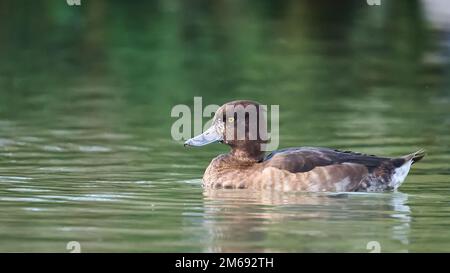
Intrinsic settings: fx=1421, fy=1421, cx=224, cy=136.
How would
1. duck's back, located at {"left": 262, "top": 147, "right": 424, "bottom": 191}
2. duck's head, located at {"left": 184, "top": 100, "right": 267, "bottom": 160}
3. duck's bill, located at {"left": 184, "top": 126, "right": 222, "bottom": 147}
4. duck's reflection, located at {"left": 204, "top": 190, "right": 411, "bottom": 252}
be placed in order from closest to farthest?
1. duck's reflection, located at {"left": 204, "top": 190, "right": 411, "bottom": 252}
2. duck's back, located at {"left": 262, "top": 147, "right": 424, "bottom": 191}
3. duck's head, located at {"left": 184, "top": 100, "right": 267, "bottom": 160}
4. duck's bill, located at {"left": 184, "top": 126, "right": 222, "bottom": 147}

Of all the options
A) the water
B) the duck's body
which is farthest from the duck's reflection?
the duck's body

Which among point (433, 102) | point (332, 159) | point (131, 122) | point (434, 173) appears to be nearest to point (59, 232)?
point (332, 159)

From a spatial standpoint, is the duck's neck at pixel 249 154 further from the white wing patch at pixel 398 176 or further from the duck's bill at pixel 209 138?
the white wing patch at pixel 398 176

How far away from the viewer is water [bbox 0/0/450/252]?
1030 centimetres

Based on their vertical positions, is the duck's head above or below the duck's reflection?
above

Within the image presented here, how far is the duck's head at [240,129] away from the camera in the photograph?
42.0 ft

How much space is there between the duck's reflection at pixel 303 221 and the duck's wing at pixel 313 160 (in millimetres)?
291

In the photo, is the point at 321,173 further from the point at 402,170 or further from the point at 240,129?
the point at 240,129

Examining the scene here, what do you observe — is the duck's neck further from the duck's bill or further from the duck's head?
the duck's bill

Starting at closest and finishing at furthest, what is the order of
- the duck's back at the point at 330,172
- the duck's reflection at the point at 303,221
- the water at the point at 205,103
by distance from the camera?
the duck's reflection at the point at 303,221
the water at the point at 205,103
the duck's back at the point at 330,172

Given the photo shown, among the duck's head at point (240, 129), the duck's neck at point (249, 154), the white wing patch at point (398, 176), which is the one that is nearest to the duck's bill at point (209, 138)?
the duck's head at point (240, 129)

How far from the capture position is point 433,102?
18109mm

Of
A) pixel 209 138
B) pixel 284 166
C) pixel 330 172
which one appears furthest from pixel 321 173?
pixel 209 138

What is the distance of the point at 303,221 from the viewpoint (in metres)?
10.6
